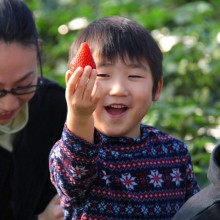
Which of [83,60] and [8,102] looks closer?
[83,60]

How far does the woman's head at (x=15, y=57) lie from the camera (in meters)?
2.64

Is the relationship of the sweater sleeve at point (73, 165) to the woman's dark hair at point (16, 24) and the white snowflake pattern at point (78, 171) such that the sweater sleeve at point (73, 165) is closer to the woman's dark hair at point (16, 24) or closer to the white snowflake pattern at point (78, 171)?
the white snowflake pattern at point (78, 171)

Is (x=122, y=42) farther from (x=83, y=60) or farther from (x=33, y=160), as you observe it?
(x=33, y=160)

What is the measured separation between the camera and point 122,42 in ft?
7.84

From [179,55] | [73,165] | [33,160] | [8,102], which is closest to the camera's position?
[73,165]

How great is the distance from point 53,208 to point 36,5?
2311 millimetres

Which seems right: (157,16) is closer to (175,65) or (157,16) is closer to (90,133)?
(175,65)

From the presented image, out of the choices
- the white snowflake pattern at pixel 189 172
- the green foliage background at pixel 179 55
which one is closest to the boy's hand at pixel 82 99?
the white snowflake pattern at pixel 189 172

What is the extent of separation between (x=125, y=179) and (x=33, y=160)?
0.80m

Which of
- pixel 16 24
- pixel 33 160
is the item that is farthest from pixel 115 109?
pixel 33 160

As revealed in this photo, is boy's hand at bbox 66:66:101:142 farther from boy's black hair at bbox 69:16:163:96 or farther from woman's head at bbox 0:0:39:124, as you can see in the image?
woman's head at bbox 0:0:39:124

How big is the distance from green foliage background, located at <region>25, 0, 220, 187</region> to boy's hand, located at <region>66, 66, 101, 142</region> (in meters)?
1.18

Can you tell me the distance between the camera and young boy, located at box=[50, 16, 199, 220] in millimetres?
2252

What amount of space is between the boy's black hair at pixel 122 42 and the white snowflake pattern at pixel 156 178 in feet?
0.85
